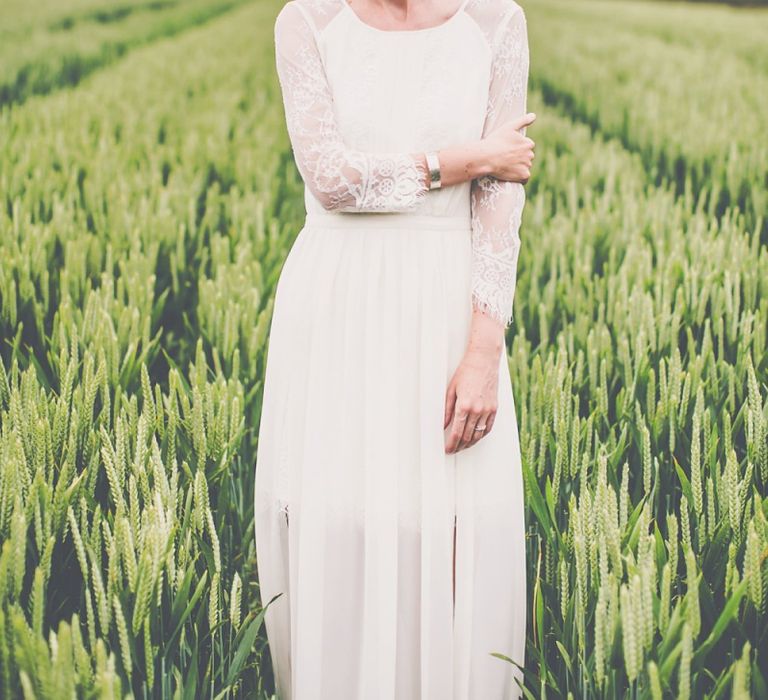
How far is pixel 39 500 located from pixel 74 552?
120mm

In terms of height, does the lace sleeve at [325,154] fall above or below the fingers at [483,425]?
above

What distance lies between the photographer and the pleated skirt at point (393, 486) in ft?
4.78

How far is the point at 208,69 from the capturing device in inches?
363

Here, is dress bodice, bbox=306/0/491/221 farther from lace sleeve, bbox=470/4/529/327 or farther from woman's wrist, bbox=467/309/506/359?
woman's wrist, bbox=467/309/506/359

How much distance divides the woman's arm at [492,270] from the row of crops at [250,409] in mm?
231

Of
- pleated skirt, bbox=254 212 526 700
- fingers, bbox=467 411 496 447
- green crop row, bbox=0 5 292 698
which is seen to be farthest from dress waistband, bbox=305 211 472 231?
green crop row, bbox=0 5 292 698

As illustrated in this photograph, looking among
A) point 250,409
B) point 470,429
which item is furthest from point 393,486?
point 250,409

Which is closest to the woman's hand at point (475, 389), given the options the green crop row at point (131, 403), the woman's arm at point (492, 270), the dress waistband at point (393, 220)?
the woman's arm at point (492, 270)

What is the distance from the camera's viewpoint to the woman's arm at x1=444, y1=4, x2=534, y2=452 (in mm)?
1437

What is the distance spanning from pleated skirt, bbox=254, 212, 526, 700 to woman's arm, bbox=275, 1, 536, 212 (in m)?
0.08

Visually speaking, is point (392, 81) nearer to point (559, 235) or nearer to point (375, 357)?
point (375, 357)

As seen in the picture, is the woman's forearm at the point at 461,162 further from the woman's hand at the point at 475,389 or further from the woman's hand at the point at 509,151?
the woman's hand at the point at 475,389

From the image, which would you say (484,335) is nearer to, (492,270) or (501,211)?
(492,270)

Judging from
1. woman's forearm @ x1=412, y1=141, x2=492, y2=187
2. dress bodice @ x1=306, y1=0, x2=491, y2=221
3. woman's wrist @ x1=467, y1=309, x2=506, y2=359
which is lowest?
woman's wrist @ x1=467, y1=309, x2=506, y2=359
